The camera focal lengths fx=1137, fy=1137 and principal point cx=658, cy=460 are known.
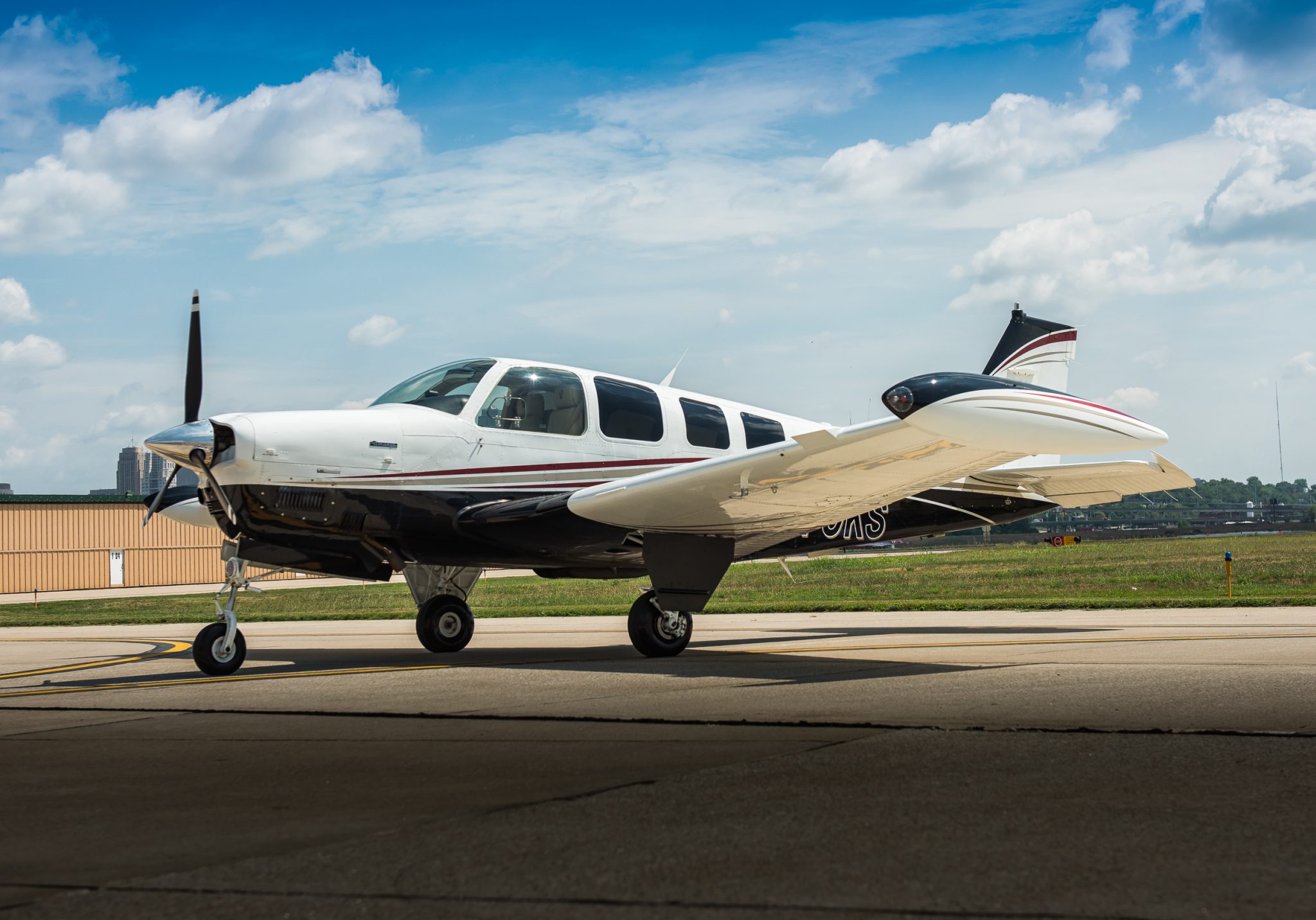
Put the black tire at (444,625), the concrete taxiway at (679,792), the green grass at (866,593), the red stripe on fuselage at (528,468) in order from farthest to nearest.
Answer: the green grass at (866,593) < the black tire at (444,625) < the red stripe on fuselage at (528,468) < the concrete taxiway at (679,792)

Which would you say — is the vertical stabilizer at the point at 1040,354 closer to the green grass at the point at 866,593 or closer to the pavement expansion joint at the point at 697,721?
the green grass at the point at 866,593

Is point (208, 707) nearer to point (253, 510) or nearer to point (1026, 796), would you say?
point (253, 510)

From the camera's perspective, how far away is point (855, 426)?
340 inches

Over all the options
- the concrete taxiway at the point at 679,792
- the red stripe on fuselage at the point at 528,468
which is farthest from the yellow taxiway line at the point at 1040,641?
the red stripe on fuselage at the point at 528,468

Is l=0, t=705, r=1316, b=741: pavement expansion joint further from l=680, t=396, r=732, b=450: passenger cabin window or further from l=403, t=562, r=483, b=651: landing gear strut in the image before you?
l=680, t=396, r=732, b=450: passenger cabin window

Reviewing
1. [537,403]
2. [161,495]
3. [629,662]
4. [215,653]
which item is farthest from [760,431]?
[161,495]

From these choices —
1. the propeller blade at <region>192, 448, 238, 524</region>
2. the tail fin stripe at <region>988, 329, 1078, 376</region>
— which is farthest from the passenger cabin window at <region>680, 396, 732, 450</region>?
the propeller blade at <region>192, 448, 238, 524</region>

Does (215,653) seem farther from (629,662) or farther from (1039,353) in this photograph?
(1039,353)

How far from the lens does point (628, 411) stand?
12.2m

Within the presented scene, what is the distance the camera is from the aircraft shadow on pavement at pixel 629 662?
9.56 metres

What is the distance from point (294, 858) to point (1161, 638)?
10518mm

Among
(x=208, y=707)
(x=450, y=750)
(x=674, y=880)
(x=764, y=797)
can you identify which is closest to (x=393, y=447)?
(x=208, y=707)

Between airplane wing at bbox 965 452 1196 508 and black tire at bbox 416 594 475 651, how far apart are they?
5.99 m

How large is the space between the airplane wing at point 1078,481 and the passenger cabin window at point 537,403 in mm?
4378
